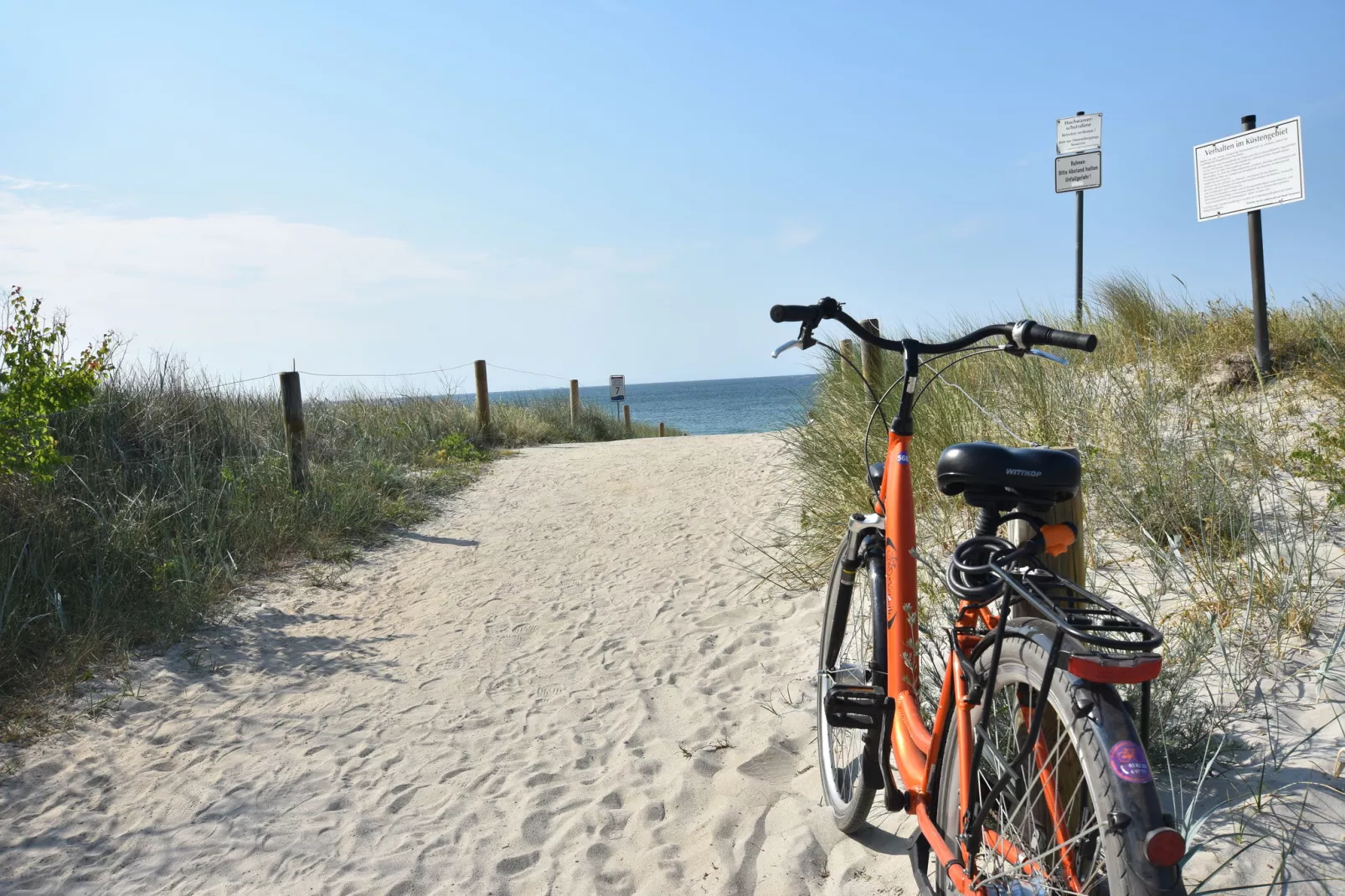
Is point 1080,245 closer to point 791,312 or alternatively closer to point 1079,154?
point 1079,154

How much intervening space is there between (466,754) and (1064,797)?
2.80 metres

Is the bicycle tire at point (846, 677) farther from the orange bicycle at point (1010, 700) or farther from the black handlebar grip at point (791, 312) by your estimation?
the black handlebar grip at point (791, 312)

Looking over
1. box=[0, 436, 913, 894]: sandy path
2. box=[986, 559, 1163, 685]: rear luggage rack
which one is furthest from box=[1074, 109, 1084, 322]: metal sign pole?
box=[986, 559, 1163, 685]: rear luggage rack

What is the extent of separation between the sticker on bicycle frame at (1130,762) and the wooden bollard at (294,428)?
783 centimetres

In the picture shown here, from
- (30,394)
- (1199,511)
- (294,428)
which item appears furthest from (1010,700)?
(294,428)

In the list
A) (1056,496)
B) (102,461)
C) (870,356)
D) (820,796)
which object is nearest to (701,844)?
(820,796)

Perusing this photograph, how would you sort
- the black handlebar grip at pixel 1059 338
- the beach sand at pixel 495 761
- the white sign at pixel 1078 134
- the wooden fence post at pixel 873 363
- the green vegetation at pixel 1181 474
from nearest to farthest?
the black handlebar grip at pixel 1059 338
the beach sand at pixel 495 761
the green vegetation at pixel 1181 474
the wooden fence post at pixel 873 363
the white sign at pixel 1078 134

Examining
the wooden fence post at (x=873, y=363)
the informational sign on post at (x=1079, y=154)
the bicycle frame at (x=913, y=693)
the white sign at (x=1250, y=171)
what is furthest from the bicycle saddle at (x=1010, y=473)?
→ the informational sign on post at (x=1079, y=154)

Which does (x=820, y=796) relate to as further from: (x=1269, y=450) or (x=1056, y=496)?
(x=1269, y=450)

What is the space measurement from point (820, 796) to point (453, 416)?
458 inches

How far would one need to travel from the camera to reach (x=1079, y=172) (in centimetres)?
1028

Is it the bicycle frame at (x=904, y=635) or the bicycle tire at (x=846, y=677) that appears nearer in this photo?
the bicycle frame at (x=904, y=635)

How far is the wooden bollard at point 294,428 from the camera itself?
802cm

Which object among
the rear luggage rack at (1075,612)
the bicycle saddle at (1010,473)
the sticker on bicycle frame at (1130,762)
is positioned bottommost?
the sticker on bicycle frame at (1130,762)
